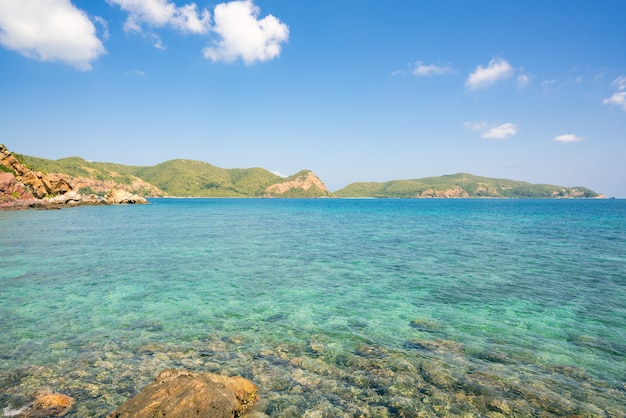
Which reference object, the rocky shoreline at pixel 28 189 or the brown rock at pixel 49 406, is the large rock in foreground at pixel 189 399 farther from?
the rocky shoreline at pixel 28 189

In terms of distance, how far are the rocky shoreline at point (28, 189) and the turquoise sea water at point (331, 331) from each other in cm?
7967

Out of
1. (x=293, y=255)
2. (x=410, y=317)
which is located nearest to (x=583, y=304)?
(x=410, y=317)

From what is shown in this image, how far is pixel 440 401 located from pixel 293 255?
2403 cm

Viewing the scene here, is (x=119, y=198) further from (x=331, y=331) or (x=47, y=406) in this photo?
(x=47, y=406)

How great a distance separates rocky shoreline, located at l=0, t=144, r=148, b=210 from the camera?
85.6m

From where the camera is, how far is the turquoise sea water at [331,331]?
9.09m

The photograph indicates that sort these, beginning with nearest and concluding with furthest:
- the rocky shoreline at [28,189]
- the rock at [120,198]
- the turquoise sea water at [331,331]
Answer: the turquoise sea water at [331,331]
the rocky shoreline at [28,189]
the rock at [120,198]

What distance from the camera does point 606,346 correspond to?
494 inches

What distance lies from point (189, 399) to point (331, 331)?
738cm

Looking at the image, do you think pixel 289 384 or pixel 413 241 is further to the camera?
pixel 413 241

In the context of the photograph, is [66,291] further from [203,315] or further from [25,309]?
[203,315]

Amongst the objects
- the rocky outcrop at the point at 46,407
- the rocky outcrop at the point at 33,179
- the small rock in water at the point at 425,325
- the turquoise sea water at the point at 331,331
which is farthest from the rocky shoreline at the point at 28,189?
the small rock in water at the point at 425,325

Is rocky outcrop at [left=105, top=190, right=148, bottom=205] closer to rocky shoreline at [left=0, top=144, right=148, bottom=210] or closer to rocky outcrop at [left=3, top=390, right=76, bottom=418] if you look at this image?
rocky shoreline at [left=0, top=144, right=148, bottom=210]

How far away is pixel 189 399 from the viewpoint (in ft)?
24.3
